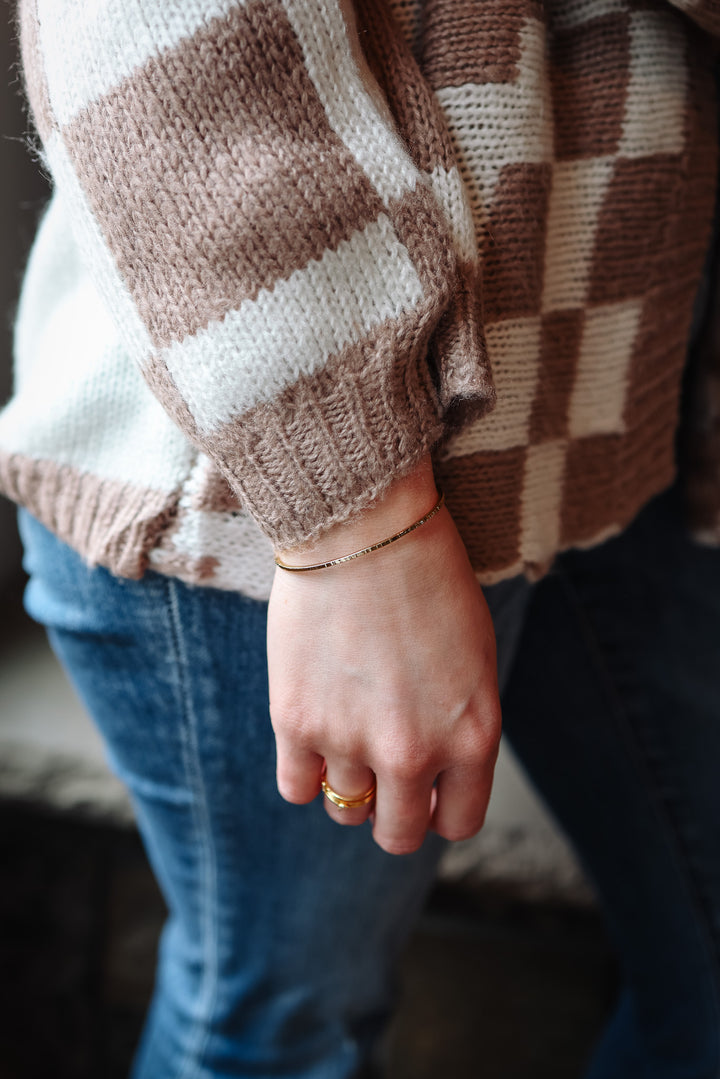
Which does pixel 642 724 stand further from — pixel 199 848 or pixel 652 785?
pixel 199 848

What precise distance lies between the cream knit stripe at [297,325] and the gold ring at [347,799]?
0.64ft

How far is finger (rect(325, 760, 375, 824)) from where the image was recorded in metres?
0.38

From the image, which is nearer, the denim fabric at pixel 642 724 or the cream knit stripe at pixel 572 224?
the cream knit stripe at pixel 572 224

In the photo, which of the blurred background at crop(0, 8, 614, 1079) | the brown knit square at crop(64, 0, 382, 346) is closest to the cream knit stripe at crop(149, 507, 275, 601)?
the brown knit square at crop(64, 0, 382, 346)

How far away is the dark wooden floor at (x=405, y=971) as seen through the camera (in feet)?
3.57

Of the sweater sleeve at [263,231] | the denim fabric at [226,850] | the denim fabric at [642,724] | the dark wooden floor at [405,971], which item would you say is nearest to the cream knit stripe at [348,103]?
the sweater sleeve at [263,231]

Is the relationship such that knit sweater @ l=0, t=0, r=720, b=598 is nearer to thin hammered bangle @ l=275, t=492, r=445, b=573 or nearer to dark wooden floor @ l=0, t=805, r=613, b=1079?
thin hammered bangle @ l=275, t=492, r=445, b=573

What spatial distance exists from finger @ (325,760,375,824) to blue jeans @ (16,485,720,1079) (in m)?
0.08

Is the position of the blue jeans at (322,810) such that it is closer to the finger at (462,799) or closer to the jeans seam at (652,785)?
the jeans seam at (652,785)

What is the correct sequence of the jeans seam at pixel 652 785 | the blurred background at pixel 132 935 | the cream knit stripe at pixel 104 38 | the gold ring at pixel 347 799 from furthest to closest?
the blurred background at pixel 132 935 < the jeans seam at pixel 652 785 < the gold ring at pixel 347 799 < the cream knit stripe at pixel 104 38

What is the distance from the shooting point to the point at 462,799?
400 millimetres

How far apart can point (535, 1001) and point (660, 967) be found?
1.42 ft

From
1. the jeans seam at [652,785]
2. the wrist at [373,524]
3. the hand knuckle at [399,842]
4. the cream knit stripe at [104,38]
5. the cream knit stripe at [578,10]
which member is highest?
the cream knit stripe at [104,38]

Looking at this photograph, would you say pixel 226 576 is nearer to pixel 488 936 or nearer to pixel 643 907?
pixel 643 907
